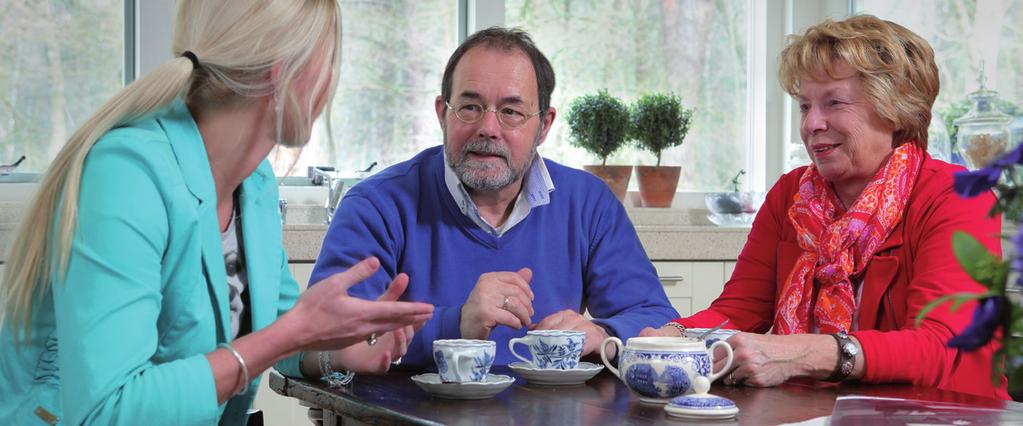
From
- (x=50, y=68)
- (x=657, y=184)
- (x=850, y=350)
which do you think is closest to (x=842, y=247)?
(x=850, y=350)

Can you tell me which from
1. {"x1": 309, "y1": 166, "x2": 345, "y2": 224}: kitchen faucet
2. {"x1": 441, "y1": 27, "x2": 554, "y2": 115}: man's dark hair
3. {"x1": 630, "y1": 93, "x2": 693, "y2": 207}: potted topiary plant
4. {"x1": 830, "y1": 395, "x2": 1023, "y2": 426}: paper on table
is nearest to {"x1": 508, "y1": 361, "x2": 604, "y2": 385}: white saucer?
{"x1": 830, "y1": 395, "x2": 1023, "y2": 426}: paper on table

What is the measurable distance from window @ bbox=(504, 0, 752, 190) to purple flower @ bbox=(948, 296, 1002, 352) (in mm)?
3782

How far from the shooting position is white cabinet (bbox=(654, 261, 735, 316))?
12.2 ft

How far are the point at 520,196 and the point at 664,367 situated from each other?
2.55ft

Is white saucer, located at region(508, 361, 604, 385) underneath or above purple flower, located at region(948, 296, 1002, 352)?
underneath

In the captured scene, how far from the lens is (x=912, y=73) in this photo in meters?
2.16

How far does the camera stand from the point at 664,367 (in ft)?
5.12

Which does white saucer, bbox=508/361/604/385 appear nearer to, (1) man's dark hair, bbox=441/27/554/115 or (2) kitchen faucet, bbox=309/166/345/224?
(1) man's dark hair, bbox=441/27/554/115

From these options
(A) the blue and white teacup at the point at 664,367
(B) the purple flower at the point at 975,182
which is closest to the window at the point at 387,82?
(A) the blue and white teacup at the point at 664,367

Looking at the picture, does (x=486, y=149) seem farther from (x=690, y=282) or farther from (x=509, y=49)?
(x=690, y=282)

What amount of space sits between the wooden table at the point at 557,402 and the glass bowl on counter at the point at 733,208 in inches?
101

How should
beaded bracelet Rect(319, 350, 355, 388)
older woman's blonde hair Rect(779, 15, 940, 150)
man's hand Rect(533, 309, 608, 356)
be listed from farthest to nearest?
older woman's blonde hair Rect(779, 15, 940, 150) < man's hand Rect(533, 309, 608, 356) < beaded bracelet Rect(319, 350, 355, 388)

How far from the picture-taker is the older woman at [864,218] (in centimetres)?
201

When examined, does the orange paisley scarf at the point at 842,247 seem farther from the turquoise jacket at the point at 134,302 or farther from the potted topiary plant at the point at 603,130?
the potted topiary plant at the point at 603,130
